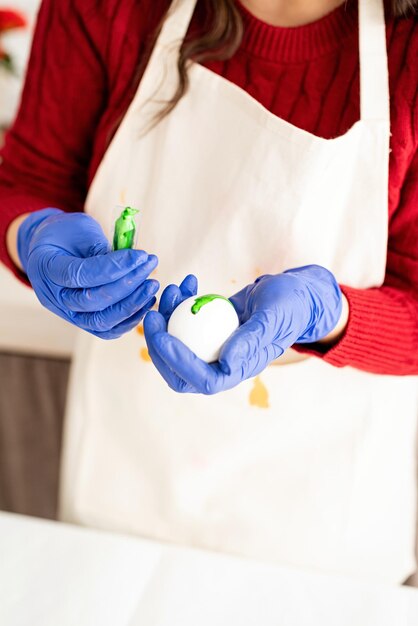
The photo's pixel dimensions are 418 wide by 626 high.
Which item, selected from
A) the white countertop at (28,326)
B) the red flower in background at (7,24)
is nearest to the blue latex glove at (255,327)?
the white countertop at (28,326)

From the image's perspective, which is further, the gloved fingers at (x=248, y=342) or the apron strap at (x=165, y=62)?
the apron strap at (x=165, y=62)

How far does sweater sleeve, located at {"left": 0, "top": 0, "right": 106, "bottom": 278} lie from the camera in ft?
2.86

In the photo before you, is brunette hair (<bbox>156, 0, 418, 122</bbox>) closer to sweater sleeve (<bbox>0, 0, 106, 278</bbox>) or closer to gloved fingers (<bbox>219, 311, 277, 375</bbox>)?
sweater sleeve (<bbox>0, 0, 106, 278</bbox>)

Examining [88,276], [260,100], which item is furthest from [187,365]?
[260,100]

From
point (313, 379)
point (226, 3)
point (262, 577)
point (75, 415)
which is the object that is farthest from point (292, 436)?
point (226, 3)

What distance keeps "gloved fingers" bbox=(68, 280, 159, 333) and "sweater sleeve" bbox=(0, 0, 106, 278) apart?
22 centimetres

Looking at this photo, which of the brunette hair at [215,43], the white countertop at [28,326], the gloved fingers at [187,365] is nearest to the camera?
the gloved fingers at [187,365]

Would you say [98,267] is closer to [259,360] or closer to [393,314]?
[259,360]

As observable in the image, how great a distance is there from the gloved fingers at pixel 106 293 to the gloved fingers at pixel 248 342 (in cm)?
10

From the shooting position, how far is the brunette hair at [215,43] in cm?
82

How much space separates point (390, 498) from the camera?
911 mm

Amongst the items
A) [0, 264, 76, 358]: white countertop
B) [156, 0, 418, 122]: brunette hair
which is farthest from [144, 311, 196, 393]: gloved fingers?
[0, 264, 76, 358]: white countertop

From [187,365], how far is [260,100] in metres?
0.39

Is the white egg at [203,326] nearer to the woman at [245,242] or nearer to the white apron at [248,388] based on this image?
the woman at [245,242]
